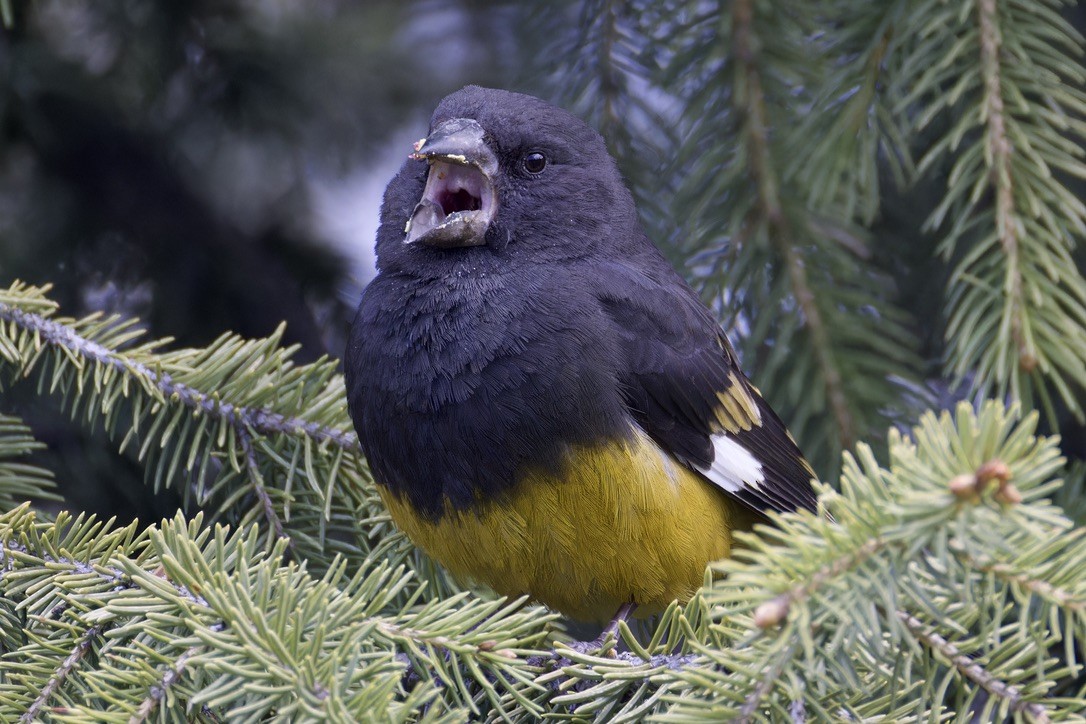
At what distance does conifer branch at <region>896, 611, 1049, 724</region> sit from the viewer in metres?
1.45

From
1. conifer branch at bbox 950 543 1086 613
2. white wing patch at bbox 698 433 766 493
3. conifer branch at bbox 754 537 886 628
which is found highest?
conifer branch at bbox 754 537 886 628

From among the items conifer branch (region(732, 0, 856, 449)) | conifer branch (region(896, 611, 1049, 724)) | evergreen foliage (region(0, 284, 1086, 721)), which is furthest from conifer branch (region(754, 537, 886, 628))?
conifer branch (region(732, 0, 856, 449))

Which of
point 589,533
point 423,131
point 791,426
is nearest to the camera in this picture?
point 589,533

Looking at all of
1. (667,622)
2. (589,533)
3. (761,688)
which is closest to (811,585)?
(761,688)

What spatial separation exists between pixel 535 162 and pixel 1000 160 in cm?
109

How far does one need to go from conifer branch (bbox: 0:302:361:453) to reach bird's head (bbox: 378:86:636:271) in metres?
0.49

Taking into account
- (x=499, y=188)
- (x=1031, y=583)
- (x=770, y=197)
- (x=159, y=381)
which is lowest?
(x=1031, y=583)

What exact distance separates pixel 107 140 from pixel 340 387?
1.35 m

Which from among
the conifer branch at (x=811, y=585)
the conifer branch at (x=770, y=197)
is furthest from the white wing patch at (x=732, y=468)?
the conifer branch at (x=811, y=585)

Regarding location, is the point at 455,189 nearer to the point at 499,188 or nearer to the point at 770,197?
the point at 499,188

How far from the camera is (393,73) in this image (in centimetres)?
421

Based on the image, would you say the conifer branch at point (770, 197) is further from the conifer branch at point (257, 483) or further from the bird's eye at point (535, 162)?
the conifer branch at point (257, 483)

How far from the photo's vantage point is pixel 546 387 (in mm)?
2314

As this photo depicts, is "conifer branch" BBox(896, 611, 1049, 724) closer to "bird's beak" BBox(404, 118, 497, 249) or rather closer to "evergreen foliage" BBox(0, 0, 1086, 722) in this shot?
"evergreen foliage" BBox(0, 0, 1086, 722)
